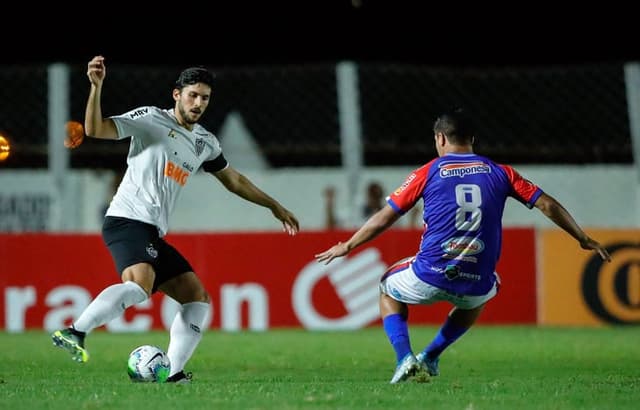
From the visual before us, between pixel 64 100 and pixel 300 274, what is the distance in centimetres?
318

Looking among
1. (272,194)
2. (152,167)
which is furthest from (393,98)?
(152,167)

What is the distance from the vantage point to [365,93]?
49.4 ft

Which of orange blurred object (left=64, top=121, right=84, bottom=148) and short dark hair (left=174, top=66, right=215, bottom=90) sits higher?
short dark hair (left=174, top=66, right=215, bottom=90)

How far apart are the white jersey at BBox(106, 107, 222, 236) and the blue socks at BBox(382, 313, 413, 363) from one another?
5.19 ft

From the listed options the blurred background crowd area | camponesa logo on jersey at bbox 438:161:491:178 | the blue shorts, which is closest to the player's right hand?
the blue shorts

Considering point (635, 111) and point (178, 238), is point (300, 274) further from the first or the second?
point (635, 111)

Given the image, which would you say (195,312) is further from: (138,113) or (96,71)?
(96,71)

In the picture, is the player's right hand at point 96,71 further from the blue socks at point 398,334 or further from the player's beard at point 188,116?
the blue socks at point 398,334

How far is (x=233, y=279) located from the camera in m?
14.9

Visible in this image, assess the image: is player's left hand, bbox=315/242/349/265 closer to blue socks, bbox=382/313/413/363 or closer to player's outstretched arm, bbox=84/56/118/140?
blue socks, bbox=382/313/413/363

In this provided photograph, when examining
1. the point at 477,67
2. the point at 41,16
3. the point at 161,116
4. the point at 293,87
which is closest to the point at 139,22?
the point at 41,16

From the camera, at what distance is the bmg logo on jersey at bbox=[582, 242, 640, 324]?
1491 cm

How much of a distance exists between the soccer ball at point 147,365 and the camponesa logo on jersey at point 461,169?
2113 millimetres

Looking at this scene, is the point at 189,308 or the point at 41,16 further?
the point at 41,16
